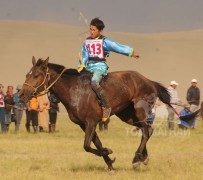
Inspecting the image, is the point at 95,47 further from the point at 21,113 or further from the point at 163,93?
the point at 21,113

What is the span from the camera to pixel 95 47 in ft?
36.3

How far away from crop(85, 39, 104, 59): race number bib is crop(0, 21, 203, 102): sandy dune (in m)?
58.0

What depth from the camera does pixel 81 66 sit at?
11.2 m

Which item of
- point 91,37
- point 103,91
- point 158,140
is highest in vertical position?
point 91,37

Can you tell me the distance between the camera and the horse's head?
10922mm

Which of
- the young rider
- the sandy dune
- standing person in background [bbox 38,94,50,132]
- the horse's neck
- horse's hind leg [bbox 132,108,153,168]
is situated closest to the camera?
the young rider

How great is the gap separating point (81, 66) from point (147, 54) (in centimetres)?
7629

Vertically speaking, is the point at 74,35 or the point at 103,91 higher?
the point at 74,35

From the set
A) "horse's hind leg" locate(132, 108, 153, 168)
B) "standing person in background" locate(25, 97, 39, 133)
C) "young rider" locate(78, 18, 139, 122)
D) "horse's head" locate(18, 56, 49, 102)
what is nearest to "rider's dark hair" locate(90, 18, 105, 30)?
"young rider" locate(78, 18, 139, 122)

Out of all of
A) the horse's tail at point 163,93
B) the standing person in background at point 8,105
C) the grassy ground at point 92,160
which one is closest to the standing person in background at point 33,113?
the standing person in background at point 8,105

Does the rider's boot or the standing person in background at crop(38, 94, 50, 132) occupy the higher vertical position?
the rider's boot

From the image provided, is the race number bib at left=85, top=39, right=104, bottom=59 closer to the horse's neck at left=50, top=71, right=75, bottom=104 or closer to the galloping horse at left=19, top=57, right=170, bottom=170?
the galloping horse at left=19, top=57, right=170, bottom=170

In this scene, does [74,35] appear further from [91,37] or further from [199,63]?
[91,37]

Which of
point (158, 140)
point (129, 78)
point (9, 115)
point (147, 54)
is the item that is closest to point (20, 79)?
point (147, 54)
